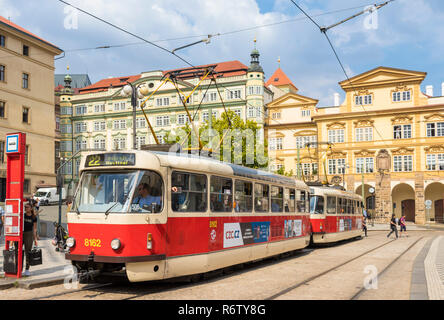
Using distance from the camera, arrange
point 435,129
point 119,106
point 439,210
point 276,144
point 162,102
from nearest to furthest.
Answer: point 435,129 < point 439,210 < point 276,144 < point 162,102 < point 119,106

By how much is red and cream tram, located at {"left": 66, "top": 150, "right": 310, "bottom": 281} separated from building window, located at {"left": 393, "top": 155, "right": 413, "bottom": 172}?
1869 inches

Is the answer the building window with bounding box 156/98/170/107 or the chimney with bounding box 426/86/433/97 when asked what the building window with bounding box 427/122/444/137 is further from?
the building window with bounding box 156/98/170/107

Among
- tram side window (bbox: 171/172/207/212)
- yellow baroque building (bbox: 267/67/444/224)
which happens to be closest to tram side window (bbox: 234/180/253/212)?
tram side window (bbox: 171/172/207/212)

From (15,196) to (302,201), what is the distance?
10556 millimetres

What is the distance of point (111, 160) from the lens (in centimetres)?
968

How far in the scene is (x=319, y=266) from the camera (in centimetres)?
1429

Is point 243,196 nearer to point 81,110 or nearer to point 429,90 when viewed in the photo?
point 429,90

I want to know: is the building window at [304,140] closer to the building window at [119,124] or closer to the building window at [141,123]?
the building window at [141,123]

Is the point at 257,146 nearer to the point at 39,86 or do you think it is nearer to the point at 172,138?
the point at 172,138

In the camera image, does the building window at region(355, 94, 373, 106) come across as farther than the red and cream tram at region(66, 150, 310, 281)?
Yes

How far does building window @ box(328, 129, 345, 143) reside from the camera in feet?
193

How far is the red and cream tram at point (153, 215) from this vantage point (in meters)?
9.16

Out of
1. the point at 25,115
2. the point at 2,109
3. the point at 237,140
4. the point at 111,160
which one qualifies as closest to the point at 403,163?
the point at 237,140

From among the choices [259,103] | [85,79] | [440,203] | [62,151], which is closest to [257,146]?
[259,103]
